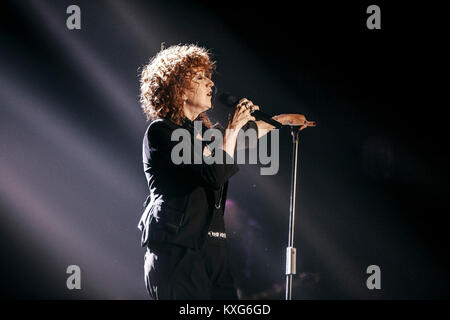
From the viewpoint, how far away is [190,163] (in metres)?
1.36

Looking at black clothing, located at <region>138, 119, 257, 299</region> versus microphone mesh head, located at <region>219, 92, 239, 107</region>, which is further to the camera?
microphone mesh head, located at <region>219, 92, 239, 107</region>

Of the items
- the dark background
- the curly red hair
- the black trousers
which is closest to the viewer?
the black trousers

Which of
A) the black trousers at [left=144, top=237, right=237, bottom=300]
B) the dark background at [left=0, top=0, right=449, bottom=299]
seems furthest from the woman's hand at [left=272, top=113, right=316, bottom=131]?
the dark background at [left=0, top=0, right=449, bottom=299]

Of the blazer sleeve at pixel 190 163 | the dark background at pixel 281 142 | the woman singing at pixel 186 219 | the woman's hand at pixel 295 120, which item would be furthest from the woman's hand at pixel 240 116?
the dark background at pixel 281 142

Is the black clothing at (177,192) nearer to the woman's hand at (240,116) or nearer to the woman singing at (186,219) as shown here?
the woman singing at (186,219)

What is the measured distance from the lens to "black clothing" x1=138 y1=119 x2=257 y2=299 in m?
1.30

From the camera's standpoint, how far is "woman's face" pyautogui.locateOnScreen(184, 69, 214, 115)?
1577mm

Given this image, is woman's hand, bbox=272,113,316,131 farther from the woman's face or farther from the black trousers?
the black trousers

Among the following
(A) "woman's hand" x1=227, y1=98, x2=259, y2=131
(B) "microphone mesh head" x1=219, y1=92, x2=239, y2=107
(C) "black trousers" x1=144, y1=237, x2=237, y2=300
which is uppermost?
(B) "microphone mesh head" x1=219, y1=92, x2=239, y2=107

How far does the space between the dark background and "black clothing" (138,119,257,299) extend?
211cm

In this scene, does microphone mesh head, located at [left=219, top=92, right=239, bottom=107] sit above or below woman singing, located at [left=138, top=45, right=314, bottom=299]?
above

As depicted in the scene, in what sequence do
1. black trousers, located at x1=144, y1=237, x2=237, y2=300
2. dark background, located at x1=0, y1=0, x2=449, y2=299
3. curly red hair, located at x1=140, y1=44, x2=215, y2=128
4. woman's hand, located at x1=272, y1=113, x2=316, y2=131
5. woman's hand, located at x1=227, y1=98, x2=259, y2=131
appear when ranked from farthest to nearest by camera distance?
dark background, located at x1=0, y1=0, x2=449, y2=299, woman's hand, located at x1=272, y1=113, x2=316, y2=131, curly red hair, located at x1=140, y1=44, x2=215, y2=128, woman's hand, located at x1=227, y1=98, x2=259, y2=131, black trousers, located at x1=144, y1=237, x2=237, y2=300

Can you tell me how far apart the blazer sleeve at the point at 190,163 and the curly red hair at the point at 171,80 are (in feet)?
0.48

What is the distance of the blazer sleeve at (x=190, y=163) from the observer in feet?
4.40
